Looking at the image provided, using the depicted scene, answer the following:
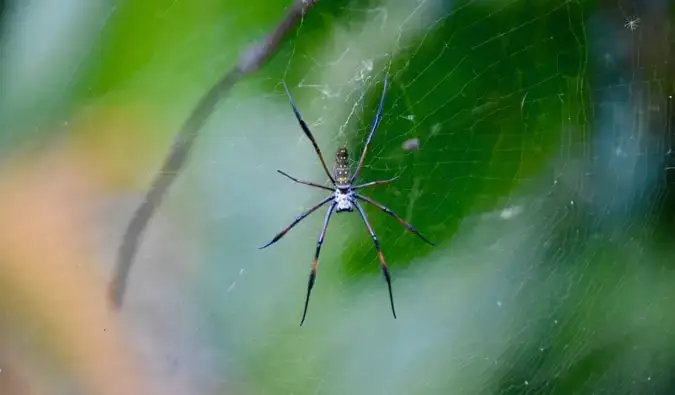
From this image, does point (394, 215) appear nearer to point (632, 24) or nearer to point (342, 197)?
point (342, 197)

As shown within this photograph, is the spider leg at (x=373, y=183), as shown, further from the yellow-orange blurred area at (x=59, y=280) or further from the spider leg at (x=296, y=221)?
the yellow-orange blurred area at (x=59, y=280)

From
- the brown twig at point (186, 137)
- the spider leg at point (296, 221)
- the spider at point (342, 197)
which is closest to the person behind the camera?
the brown twig at point (186, 137)

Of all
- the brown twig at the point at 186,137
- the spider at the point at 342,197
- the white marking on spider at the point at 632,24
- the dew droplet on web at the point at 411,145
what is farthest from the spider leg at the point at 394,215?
the white marking on spider at the point at 632,24

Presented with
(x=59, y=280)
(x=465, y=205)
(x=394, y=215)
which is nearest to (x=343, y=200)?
(x=394, y=215)

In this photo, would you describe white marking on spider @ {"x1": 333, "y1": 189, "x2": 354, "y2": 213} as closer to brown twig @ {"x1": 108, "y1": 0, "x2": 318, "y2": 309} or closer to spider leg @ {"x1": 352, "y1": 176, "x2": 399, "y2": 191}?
spider leg @ {"x1": 352, "y1": 176, "x2": 399, "y2": 191}

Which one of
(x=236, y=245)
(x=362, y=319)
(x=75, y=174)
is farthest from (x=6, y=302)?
A: (x=362, y=319)

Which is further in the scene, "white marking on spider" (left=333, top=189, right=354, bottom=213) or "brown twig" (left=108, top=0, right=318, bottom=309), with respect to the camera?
"white marking on spider" (left=333, top=189, right=354, bottom=213)

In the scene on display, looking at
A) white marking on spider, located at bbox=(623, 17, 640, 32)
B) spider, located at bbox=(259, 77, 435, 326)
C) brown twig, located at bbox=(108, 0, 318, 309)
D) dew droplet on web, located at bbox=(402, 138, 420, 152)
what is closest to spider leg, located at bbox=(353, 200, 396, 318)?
spider, located at bbox=(259, 77, 435, 326)

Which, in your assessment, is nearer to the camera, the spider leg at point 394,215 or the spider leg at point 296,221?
the spider leg at point 394,215
